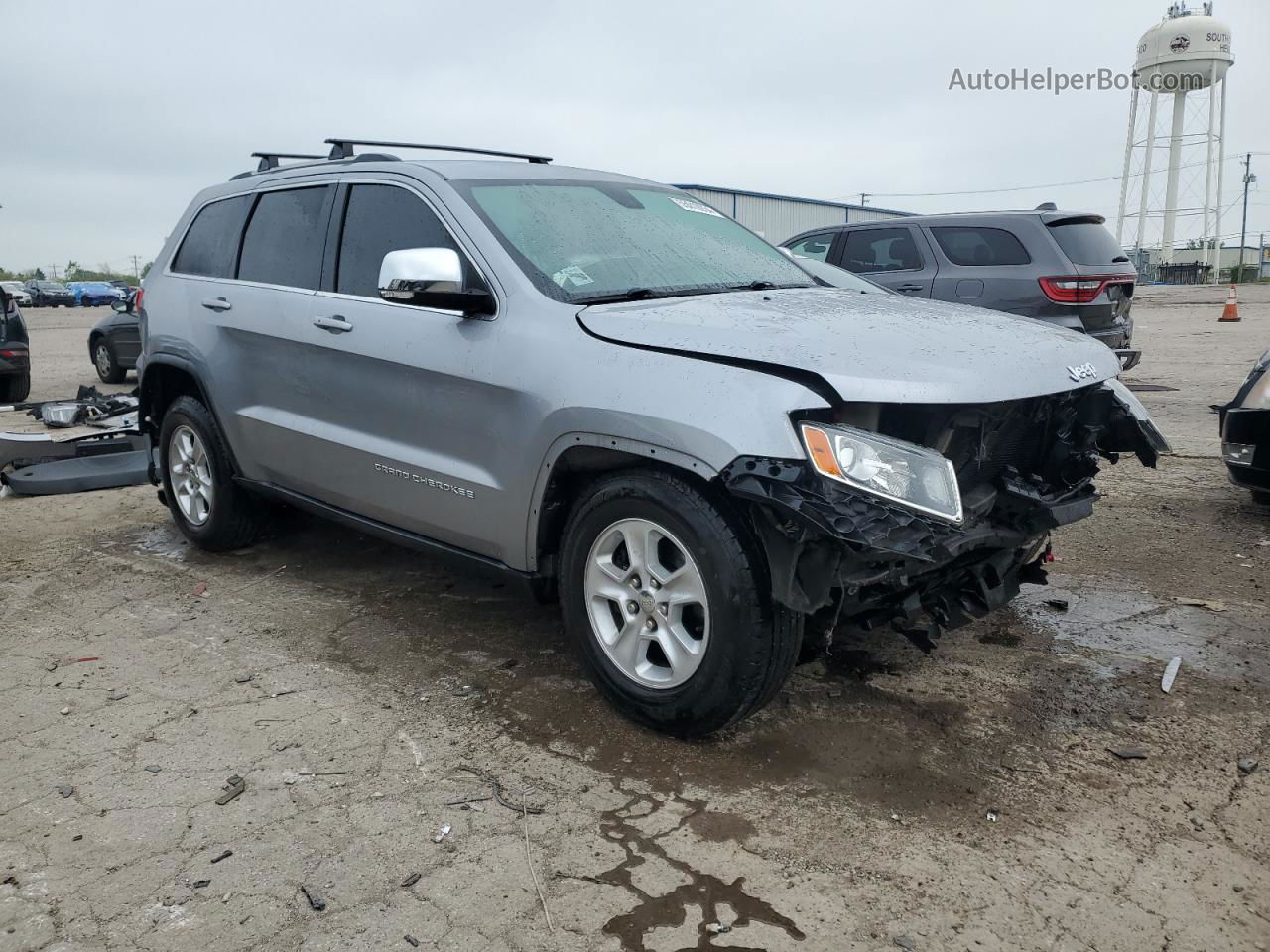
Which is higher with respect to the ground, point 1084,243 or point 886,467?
point 1084,243

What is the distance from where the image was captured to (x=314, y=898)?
8.05ft

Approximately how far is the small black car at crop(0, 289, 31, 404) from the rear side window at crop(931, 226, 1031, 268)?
32.2ft

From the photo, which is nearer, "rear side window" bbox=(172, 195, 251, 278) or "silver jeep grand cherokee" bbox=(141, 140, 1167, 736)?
"silver jeep grand cherokee" bbox=(141, 140, 1167, 736)

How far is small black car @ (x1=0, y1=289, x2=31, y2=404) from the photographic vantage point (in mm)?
11352

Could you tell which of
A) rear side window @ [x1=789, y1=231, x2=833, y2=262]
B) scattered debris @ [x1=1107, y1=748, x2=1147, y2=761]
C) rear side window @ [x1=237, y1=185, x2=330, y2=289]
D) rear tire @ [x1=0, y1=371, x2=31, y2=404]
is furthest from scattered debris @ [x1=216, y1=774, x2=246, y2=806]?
rear tire @ [x1=0, y1=371, x2=31, y2=404]

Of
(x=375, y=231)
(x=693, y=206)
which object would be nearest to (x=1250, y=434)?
(x=693, y=206)

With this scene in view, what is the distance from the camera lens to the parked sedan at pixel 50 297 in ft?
158

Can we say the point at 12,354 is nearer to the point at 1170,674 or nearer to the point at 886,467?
Answer: the point at 886,467

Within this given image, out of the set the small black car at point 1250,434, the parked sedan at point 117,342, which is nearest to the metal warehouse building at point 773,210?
the parked sedan at point 117,342

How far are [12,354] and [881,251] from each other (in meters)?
9.42

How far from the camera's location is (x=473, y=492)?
3.57m

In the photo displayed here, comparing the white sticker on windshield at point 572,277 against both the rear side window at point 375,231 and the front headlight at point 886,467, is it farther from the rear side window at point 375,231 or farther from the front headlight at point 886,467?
the front headlight at point 886,467

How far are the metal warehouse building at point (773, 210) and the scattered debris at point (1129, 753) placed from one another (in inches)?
1143

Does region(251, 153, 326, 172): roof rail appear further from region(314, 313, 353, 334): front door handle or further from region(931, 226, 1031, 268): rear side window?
region(931, 226, 1031, 268): rear side window
